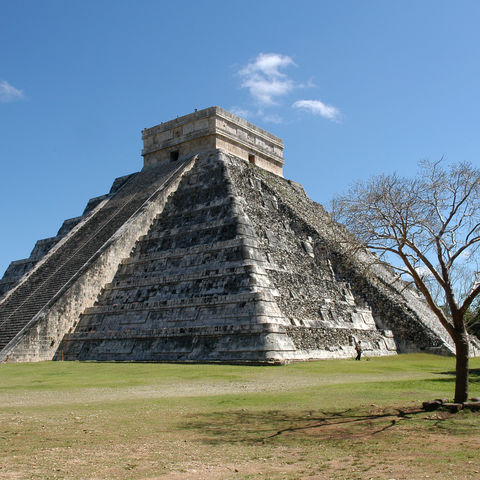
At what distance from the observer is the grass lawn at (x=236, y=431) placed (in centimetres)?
552

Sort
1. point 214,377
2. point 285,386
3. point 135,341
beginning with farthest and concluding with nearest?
point 135,341
point 214,377
point 285,386

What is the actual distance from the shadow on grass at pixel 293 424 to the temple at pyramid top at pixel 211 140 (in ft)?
69.7

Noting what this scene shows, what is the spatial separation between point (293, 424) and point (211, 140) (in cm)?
2215

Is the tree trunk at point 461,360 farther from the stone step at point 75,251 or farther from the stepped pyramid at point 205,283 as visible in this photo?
the stone step at point 75,251

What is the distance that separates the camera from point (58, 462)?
19.0 feet

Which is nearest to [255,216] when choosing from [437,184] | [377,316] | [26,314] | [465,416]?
[377,316]

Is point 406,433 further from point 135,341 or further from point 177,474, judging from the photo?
point 135,341

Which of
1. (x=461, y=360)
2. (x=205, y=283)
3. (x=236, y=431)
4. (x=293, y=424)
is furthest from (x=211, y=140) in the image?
(x=236, y=431)

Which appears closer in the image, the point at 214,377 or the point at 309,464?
the point at 309,464

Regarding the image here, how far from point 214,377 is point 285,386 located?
2503 mm

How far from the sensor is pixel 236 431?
7.25m

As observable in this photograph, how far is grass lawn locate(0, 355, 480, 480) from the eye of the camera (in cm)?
552

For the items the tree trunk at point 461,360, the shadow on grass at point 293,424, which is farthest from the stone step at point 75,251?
the tree trunk at point 461,360

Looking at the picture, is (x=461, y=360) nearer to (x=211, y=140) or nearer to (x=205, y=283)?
(x=205, y=283)
